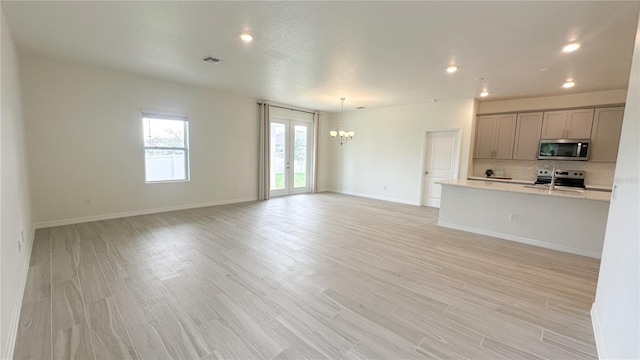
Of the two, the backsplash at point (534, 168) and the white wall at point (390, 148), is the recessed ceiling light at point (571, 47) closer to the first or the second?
the white wall at point (390, 148)

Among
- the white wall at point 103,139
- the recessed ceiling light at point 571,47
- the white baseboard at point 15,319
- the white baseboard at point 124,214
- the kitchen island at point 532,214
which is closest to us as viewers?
the white baseboard at point 15,319

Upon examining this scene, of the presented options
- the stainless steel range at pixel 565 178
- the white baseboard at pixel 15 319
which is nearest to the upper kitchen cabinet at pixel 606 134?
the stainless steel range at pixel 565 178

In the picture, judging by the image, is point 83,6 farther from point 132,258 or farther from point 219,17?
point 132,258

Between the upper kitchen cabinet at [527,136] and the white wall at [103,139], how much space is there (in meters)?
A: 6.66

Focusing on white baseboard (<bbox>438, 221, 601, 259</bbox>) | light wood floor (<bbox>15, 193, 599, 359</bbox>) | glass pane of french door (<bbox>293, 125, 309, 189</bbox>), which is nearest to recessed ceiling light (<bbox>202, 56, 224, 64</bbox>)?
light wood floor (<bbox>15, 193, 599, 359</bbox>)

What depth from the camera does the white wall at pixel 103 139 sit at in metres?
4.21

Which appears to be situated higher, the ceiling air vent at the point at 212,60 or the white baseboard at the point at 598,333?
the ceiling air vent at the point at 212,60

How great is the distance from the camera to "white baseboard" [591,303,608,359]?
5.90ft

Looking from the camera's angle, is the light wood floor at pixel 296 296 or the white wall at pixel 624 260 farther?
the light wood floor at pixel 296 296

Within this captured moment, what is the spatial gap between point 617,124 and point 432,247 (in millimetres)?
4465

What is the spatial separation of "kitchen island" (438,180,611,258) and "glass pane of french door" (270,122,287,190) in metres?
4.51

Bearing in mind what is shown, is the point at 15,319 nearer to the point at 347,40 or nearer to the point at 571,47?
the point at 347,40

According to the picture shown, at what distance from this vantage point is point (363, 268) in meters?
3.13

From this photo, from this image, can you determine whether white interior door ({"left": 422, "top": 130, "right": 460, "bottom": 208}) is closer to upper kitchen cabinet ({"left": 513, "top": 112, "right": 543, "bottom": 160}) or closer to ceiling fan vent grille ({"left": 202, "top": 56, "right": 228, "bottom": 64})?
upper kitchen cabinet ({"left": 513, "top": 112, "right": 543, "bottom": 160})
